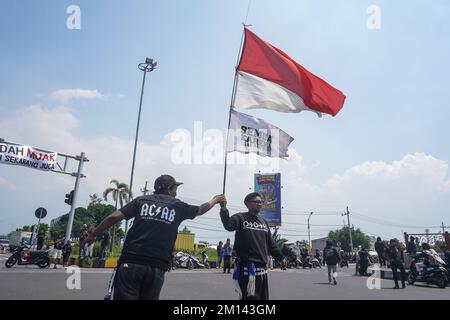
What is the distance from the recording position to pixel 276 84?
6.06m

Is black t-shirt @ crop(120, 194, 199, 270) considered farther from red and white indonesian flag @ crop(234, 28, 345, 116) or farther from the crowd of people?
red and white indonesian flag @ crop(234, 28, 345, 116)

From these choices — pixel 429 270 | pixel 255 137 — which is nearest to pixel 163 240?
pixel 255 137

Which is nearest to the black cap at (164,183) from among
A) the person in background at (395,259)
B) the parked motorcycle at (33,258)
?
the person in background at (395,259)

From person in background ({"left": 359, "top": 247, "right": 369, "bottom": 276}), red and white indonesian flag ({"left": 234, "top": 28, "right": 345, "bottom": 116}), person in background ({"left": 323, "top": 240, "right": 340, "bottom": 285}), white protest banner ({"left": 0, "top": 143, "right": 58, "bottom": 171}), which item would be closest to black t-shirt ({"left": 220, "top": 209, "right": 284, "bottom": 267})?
red and white indonesian flag ({"left": 234, "top": 28, "right": 345, "bottom": 116})

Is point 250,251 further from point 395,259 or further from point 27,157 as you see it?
point 27,157

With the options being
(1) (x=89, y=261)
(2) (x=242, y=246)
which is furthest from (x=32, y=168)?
(2) (x=242, y=246)

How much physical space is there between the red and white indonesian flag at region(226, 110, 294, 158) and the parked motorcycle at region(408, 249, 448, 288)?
1060 centimetres

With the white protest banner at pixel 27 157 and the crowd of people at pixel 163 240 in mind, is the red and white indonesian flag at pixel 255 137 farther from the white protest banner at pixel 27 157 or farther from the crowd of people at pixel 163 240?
the white protest banner at pixel 27 157

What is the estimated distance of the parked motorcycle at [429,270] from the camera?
12.2 meters

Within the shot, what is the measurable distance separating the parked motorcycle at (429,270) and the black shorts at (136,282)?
1321 cm

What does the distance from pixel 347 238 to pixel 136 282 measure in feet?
293

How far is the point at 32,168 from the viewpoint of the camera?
17.2 meters

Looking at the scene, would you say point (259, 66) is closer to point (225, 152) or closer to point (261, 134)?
point (261, 134)
